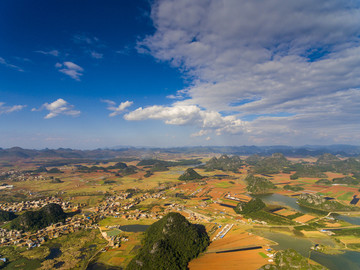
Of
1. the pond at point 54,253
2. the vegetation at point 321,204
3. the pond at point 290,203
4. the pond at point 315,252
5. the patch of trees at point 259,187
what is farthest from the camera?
the patch of trees at point 259,187

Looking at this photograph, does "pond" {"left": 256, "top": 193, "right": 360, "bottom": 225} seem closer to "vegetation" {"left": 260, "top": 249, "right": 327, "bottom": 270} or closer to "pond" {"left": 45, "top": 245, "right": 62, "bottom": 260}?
"vegetation" {"left": 260, "top": 249, "right": 327, "bottom": 270}

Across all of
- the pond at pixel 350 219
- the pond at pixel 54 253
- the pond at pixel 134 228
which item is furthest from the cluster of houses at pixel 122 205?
the pond at pixel 350 219

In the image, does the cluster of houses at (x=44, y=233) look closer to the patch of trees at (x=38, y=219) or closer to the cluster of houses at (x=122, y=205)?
the patch of trees at (x=38, y=219)

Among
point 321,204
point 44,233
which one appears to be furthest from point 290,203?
point 44,233

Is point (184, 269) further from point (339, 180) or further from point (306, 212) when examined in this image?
point (339, 180)

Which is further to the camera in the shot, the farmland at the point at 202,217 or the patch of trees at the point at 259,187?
the patch of trees at the point at 259,187

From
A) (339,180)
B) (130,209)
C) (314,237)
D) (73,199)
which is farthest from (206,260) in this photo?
(339,180)
